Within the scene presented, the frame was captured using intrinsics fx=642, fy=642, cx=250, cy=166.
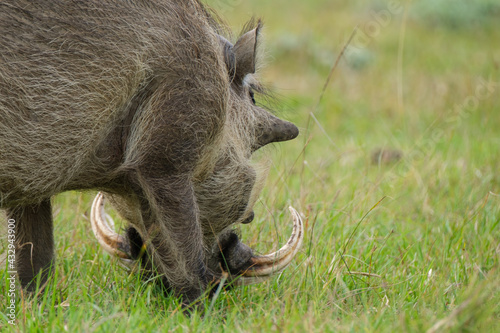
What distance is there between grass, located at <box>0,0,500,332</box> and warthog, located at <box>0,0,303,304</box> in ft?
0.72

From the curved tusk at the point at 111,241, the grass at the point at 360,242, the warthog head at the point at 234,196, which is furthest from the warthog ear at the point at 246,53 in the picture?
the curved tusk at the point at 111,241

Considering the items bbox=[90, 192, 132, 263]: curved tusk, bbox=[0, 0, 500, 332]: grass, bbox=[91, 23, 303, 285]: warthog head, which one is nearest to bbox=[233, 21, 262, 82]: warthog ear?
bbox=[91, 23, 303, 285]: warthog head

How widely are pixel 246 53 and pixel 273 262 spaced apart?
0.96 metres

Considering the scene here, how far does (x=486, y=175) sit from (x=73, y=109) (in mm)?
3422

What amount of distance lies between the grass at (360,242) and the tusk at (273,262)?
0.09 m

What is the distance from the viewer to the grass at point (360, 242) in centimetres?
242

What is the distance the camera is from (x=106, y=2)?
253 centimetres

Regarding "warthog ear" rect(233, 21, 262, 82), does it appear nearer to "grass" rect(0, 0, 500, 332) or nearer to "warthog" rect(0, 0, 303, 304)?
"warthog" rect(0, 0, 303, 304)

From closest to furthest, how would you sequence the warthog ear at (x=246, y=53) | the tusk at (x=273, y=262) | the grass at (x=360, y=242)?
the grass at (x=360, y=242)
the tusk at (x=273, y=262)
the warthog ear at (x=246, y=53)

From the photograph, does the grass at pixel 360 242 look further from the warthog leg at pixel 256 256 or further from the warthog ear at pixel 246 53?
the warthog ear at pixel 246 53

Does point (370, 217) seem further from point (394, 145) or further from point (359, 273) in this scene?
point (394, 145)

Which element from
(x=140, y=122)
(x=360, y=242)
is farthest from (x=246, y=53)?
(x=360, y=242)

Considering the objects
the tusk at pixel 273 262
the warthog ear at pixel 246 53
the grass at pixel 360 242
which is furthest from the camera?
the warthog ear at pixel 246 53

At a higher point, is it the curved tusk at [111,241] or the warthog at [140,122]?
the warthog at [140,122]
